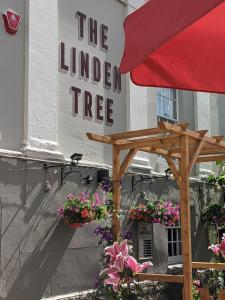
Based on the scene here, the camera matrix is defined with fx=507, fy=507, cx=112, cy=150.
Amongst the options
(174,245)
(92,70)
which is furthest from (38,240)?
(174,245)

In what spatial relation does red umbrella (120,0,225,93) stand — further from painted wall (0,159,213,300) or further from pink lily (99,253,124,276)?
painted wall (0,159,213,300)

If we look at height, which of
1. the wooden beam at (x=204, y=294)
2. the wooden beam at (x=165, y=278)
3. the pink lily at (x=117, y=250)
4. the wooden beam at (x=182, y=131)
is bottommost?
the wooden beam at (x=204, y=294)

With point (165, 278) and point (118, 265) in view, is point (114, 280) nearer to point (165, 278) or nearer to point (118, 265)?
point (118, 265)

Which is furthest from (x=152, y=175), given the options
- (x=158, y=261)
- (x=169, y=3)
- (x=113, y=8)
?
(x=169, y=3)

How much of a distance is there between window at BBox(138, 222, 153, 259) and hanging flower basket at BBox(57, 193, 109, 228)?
2.31 meters

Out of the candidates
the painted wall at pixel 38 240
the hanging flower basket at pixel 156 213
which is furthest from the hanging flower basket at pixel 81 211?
the hanging flower basket at pixel 156 213

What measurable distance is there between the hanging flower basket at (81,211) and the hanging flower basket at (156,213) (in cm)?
165

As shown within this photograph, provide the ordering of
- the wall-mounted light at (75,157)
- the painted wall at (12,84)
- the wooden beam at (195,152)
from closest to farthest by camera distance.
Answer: the wooden beam at (195,152) < the painted wall at (12,84) < the wall-mounted light at (75,157)

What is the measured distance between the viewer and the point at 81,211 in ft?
26.2

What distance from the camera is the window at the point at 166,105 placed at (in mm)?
11938

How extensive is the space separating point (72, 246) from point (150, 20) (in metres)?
6.05

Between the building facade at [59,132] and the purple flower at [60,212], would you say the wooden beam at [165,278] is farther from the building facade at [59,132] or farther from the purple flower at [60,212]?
the purple flower at [60,212]

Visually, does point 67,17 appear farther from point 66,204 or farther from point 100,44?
point 66,204

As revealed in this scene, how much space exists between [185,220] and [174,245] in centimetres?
582
